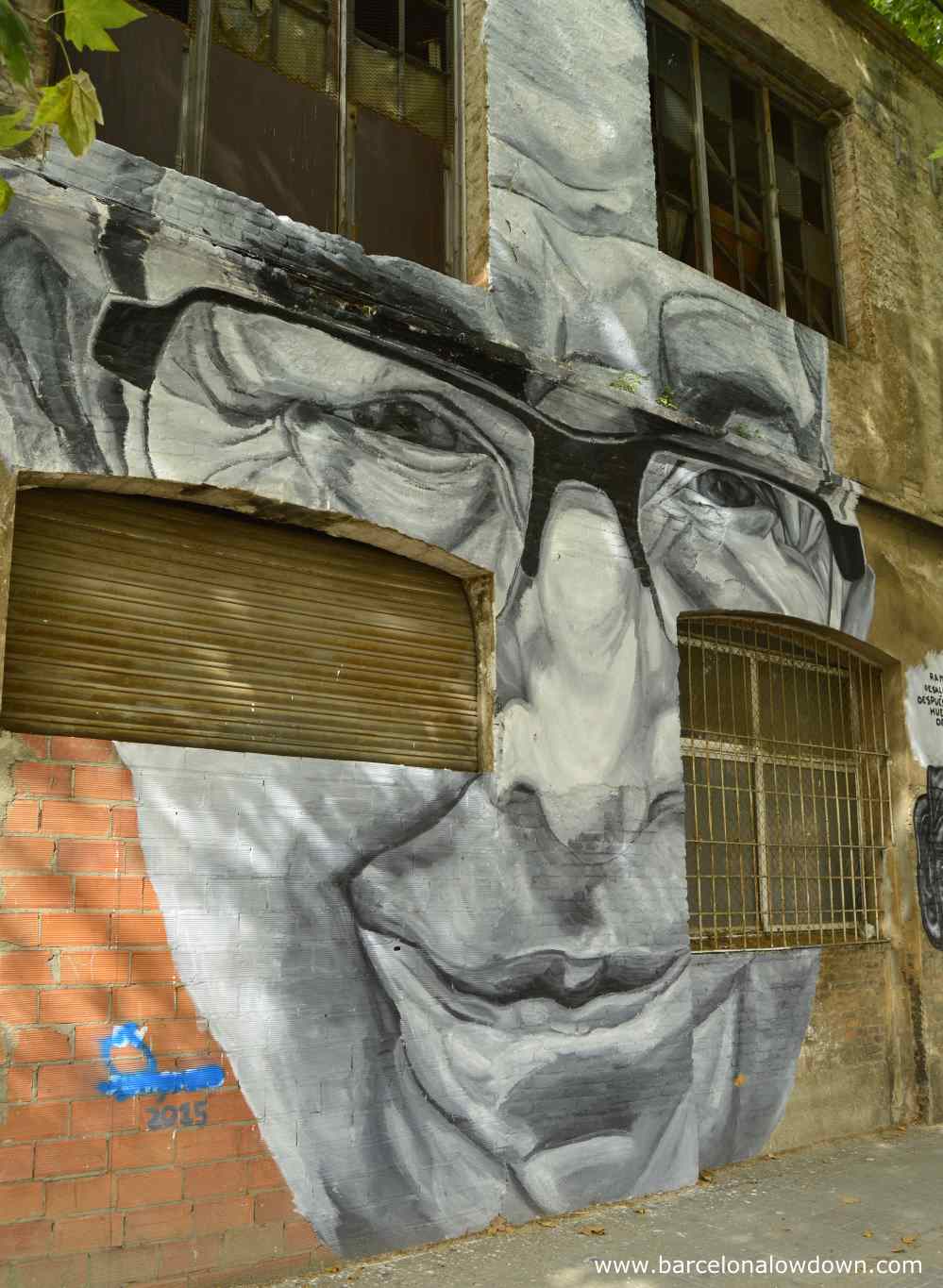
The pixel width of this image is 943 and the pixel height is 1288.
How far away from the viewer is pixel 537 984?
17.1 feet

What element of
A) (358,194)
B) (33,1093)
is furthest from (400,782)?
(358,194)

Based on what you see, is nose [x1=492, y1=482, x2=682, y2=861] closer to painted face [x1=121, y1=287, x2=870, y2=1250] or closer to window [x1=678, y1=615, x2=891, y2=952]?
painted face [x1=121, y1=287, x2=870, y2=1250]

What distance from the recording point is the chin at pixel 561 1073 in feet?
15.7

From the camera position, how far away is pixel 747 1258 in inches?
178

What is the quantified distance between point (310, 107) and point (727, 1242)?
5358 millimetres

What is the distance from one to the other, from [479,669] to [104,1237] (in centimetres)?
271

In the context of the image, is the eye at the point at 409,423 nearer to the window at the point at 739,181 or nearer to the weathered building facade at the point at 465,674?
the weathered building facade at the point at 465,674
